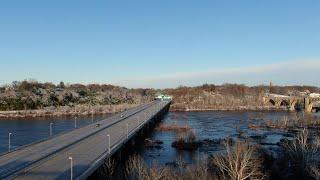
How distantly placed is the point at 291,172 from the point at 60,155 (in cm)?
1712

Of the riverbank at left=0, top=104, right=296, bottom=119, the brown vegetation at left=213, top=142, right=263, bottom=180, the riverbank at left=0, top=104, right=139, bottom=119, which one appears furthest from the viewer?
the riverbank at left=0, top=104, right=296, bottom=119

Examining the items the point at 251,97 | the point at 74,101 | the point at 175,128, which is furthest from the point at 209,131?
the point at 251,97

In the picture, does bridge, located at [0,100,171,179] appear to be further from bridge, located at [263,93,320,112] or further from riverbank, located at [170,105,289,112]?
bridge, located at [263,93,320,112]

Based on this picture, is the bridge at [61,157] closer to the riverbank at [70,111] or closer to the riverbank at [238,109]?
the riverbank at [70,111]

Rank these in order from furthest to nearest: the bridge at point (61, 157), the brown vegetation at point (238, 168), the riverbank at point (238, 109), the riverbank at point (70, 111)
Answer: the riverbank at point (238, 109) → the riverbank at point (70, 111) → the brown vegetation at point (238, 168) → the bridge at point (61, 157)

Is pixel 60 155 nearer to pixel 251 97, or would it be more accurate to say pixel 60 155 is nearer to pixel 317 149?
pixel 317 149

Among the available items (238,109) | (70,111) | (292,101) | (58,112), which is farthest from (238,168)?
(292,101)

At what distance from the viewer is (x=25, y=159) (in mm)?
33250

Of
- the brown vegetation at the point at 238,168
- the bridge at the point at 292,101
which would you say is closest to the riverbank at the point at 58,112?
the bridge at the point at 292,101

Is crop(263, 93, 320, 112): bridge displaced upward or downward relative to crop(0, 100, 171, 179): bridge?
upward

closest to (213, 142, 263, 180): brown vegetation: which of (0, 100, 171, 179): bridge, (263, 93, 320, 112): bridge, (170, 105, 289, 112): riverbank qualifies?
(0, 100, 171, 179): bridge

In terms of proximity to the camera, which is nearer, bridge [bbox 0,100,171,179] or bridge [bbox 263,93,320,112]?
bridge [bbox 0,100,171,179]

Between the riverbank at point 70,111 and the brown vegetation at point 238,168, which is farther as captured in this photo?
the riverbank at point 70,111

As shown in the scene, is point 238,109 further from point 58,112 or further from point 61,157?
point 61,157
